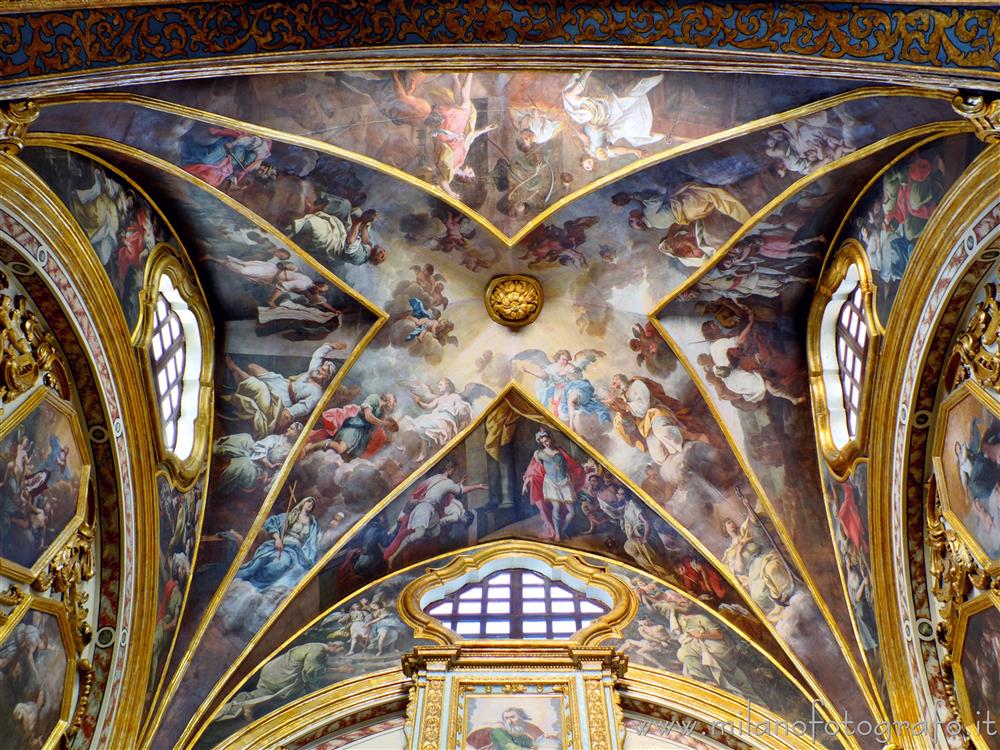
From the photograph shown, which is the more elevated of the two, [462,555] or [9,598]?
[462,555]

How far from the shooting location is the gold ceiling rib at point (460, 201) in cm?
1064

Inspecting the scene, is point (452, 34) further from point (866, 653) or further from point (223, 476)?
point (866, 653)

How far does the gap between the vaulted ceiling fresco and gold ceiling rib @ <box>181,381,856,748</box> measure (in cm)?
3

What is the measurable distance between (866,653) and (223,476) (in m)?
8.26

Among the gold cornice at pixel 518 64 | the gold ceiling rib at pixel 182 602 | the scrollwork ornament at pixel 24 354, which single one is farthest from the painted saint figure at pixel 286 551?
the gold cornice at pixel 518 64

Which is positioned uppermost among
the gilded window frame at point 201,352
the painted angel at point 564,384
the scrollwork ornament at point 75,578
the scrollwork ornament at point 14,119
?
the painted angel at point 564,384

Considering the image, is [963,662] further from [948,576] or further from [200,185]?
[200,185]

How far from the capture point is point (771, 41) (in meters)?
8.63

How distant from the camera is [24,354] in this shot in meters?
10.9

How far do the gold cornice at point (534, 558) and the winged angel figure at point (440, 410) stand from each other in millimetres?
1652

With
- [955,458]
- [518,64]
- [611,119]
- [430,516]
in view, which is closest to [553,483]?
[430,516]

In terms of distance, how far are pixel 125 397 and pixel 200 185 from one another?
2580 millimetres

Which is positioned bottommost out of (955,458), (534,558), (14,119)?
(14,119)

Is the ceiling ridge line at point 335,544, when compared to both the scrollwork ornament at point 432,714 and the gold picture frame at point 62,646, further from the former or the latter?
the scrollwork ornament at point 432,714
